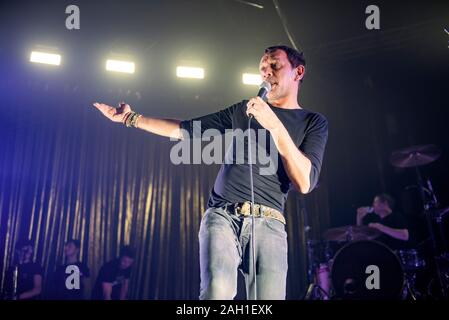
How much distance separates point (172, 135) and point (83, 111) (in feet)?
19.3

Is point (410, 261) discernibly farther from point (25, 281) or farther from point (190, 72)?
point (25, 281)

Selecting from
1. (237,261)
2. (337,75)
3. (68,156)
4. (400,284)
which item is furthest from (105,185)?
(237,261)

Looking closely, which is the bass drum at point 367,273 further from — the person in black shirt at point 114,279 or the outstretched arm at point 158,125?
the person in black shirt at point 114,279

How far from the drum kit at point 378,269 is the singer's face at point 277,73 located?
3.26m

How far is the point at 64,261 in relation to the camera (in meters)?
6.83

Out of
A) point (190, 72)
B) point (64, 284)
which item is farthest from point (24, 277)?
point (190, 72)

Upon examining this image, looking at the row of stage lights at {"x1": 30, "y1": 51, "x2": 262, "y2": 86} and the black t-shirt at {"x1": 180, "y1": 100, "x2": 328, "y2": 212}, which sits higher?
the row of stage lights at {"x1": 30, "y1": 51, "x2": 262, "y2": 86}

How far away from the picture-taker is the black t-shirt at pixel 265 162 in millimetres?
1828

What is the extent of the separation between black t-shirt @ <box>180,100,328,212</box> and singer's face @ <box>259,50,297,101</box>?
4.3 inches

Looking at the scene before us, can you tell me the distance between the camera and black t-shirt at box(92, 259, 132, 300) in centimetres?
666

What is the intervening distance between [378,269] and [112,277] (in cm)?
412

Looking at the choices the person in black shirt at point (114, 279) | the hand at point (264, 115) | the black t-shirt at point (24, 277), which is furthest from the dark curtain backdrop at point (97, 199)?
the hand at point (264, 115)

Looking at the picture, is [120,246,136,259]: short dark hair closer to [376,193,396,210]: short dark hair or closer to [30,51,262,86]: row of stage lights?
[30,51,262,86]: row of stage lights

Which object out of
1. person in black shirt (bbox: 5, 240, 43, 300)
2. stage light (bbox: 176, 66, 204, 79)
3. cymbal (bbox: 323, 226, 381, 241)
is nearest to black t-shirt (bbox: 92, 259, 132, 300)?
person in black shirt (bbox: 5, 240, 43, 300)
